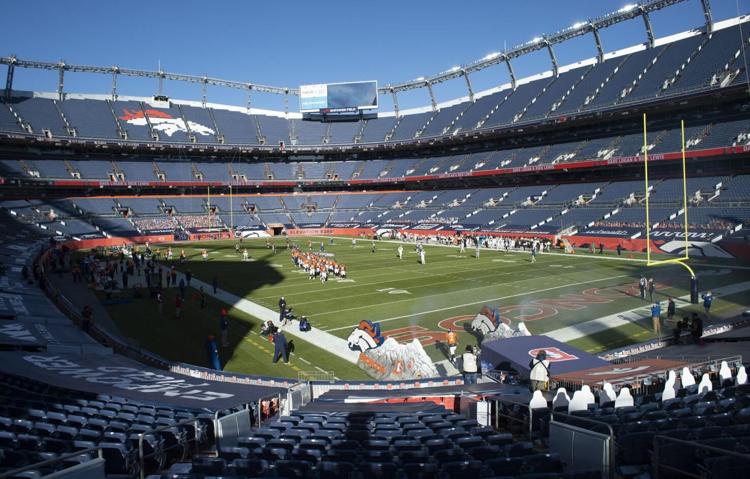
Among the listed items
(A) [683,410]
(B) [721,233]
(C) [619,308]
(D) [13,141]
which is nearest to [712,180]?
(B) [721,233]

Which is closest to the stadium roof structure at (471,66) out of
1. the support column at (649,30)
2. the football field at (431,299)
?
the support column at (649,30)

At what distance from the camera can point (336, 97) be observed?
8650 cm

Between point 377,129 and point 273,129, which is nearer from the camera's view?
point 273,129

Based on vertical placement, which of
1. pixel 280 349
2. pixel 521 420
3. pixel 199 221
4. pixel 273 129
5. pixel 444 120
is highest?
pixel 273 129

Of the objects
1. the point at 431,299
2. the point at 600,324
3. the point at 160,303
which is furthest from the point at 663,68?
the point at 160,303

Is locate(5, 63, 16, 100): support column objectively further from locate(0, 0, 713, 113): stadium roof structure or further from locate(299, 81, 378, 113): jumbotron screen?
locate(299, 81, 378, 113): jumbotron screen

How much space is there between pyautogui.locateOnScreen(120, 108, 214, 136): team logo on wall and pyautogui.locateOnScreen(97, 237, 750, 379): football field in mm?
38263

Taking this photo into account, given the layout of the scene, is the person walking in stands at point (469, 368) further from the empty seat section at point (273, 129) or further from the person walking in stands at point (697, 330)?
the empty seat section at point (273, 129)

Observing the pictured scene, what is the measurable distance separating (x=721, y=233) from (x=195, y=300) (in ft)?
117

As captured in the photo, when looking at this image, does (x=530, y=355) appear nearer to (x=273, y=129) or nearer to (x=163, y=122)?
(x=163, y=122)

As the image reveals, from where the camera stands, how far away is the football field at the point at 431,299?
18.8 metres

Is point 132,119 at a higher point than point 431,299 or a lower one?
higher

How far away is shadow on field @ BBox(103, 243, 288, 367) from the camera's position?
18.9m

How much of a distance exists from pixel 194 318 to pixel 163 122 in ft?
195
